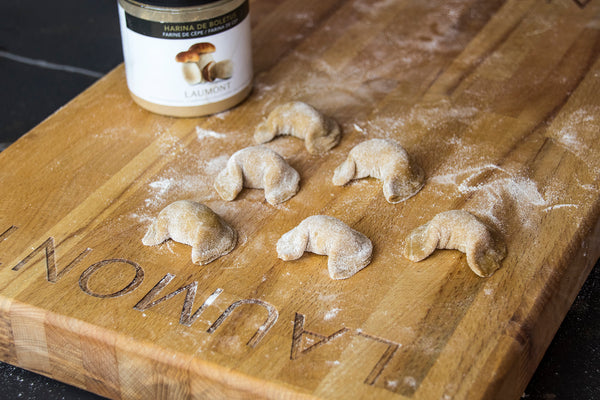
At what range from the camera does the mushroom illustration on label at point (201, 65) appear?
1.21 metres

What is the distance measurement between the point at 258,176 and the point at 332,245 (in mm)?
196

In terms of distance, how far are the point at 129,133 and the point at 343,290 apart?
1.67 feet

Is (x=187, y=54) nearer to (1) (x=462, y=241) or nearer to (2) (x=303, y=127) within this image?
(2) (x=303, y=127)

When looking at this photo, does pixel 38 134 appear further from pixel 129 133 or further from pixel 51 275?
pixel 51 275

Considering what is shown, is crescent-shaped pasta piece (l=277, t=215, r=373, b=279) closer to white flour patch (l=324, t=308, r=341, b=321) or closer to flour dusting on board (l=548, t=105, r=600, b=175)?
white flour patch (l=324, t=308, r=341, b=321)

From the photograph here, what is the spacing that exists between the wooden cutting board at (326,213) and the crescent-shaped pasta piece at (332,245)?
2cm

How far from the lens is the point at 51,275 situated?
986mm

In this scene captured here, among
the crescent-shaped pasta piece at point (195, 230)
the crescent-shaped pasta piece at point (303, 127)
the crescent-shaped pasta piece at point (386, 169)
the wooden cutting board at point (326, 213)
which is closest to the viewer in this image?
the wooden cutting board at point (326, 213)

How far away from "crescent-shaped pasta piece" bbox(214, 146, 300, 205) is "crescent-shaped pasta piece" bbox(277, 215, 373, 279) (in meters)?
0.11

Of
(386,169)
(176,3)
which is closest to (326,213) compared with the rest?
(386,169)

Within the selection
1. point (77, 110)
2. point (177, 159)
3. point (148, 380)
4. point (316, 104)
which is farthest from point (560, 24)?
point (148, 380)

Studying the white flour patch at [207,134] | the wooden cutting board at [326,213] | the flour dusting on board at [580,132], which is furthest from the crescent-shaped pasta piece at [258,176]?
A: the flour dusting on board at [580,132]

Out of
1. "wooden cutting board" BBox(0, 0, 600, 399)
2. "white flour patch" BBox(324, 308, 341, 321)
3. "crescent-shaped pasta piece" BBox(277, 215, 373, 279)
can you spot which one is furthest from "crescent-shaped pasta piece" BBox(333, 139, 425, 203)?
"white flour patch" BBox(324, 308, 341, 321)

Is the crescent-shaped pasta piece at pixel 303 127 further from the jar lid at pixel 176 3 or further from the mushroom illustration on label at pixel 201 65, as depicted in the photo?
the jar lid at pixel 176 3
